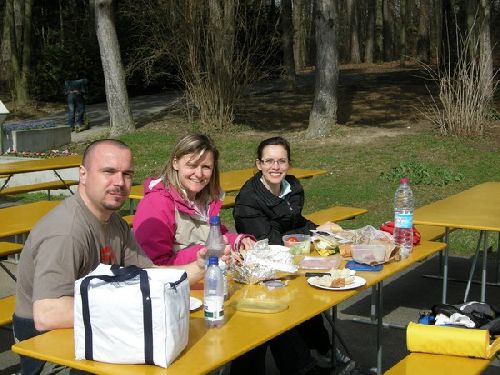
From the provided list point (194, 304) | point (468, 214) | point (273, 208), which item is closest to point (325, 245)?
point (273, 208)

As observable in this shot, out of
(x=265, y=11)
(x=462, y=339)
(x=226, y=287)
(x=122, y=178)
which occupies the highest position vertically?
(x=265, y=11)

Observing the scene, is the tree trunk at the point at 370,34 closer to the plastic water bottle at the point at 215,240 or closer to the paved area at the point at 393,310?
the paved area at the point at 393,310

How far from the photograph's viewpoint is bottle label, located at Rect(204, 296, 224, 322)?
9.77ft

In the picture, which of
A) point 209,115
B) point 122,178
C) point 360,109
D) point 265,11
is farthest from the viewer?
point 265,11

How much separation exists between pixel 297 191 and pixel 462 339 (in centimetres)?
193

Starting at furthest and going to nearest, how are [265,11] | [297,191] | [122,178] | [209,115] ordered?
[265,11] → [209,115] → [297,191] → [122,178]

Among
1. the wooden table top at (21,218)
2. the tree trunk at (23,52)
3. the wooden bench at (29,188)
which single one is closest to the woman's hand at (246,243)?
the wooden table top at (21,218)

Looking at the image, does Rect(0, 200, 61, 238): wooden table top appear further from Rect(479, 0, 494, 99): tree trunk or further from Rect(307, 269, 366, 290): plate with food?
Rect(479, 0, 494, 99): tree trunk

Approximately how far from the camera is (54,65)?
25.7 metres

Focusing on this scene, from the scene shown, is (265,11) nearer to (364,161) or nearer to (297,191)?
(364,161)

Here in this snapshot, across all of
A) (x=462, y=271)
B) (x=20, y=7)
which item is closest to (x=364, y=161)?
(x=462, y=271)

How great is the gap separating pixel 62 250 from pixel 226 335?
72 centimetres

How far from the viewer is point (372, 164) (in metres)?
12.8

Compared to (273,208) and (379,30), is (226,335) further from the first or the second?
(379,30)
